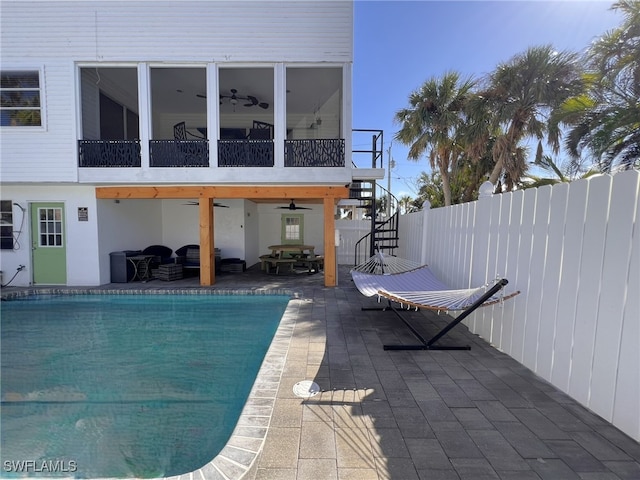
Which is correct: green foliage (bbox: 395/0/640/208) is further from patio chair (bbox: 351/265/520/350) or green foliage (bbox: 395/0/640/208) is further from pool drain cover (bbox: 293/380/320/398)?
pool drain cover (bbox: 293/380/320/398)

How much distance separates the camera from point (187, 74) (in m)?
8.00

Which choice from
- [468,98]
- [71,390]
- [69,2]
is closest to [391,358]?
[71,390]

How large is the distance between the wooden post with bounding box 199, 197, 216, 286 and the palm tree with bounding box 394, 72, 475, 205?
27.8 feet

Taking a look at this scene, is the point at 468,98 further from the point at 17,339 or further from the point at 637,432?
the point at 17,339

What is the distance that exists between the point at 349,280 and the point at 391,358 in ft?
16.3

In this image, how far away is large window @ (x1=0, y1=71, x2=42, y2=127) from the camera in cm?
738

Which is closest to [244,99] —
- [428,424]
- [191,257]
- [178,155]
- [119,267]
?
[178,155]

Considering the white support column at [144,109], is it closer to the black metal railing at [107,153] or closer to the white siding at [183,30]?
the black metal railing at [107,153]

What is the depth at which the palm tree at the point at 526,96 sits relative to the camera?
937 centimetres

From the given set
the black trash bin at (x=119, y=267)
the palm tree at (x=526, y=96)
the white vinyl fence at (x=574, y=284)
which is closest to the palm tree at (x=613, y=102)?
the palm tree at (x=526, y=96)

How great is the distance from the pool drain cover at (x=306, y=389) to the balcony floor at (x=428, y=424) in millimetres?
54

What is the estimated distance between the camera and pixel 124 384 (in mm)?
3463

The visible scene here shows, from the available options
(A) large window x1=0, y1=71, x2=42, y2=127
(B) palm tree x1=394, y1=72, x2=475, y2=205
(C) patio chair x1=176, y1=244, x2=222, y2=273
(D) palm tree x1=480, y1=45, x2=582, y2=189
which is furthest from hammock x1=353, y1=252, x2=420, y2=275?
(A) large window x1=0, y1=71, x2=42, y2=127

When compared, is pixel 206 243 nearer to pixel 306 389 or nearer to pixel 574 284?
pixel 306 389
